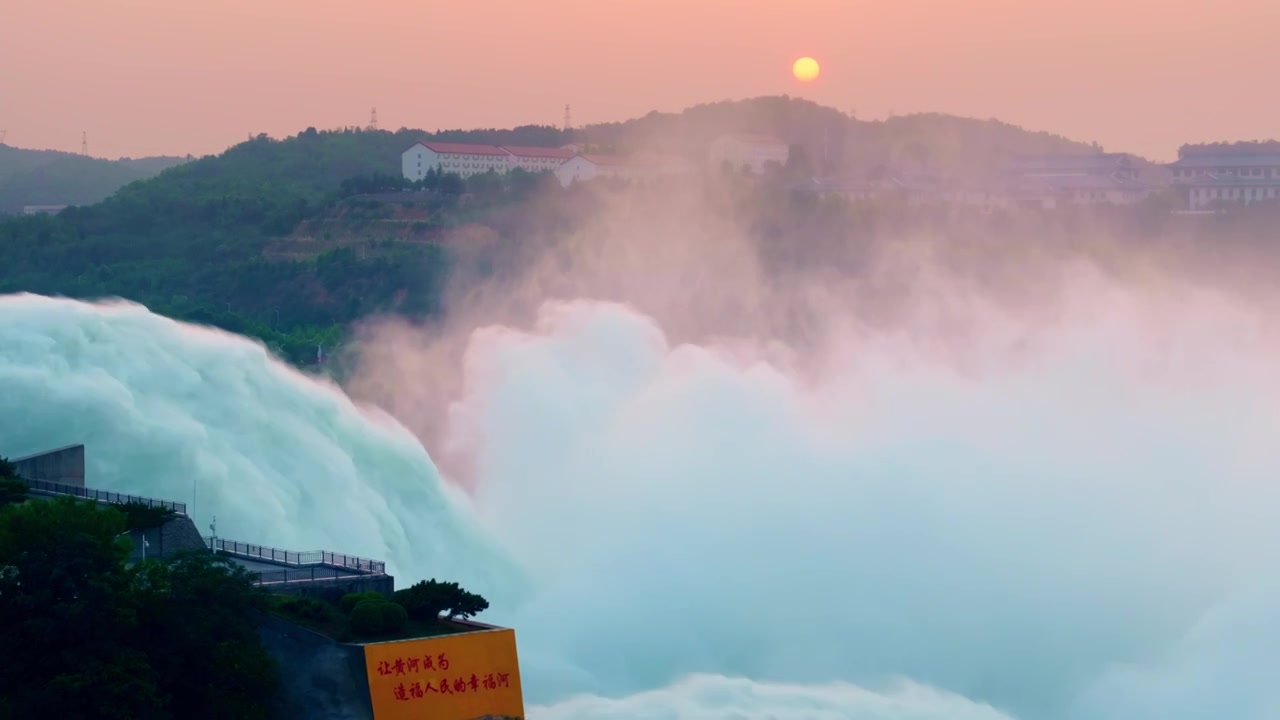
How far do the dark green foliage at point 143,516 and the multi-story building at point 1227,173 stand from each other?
108 metres

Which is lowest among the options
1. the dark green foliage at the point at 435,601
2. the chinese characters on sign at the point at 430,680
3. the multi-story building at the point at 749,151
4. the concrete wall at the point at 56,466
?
the chinese characters on sign at the point at 430,680

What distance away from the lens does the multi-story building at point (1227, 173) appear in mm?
135125

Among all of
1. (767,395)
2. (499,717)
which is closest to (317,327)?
(767,395)

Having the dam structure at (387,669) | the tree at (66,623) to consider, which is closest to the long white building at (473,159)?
the dam structure at (387,669)

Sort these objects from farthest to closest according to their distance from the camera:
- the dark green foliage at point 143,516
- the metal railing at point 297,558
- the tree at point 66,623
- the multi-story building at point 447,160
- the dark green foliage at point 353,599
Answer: the multi-story building at point 447,160 → the metal railing at point 297,558 → the dark green foliage at point 143,516 → the dark green foliage at point 353,599 → the tree at point 66,623

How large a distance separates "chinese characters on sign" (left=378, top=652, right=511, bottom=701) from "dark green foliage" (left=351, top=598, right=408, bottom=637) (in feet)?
2.48

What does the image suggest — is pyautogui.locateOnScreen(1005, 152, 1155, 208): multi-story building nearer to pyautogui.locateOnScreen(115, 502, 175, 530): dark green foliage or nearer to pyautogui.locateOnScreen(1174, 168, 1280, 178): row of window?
pyautogui.locateOnScreen(1174, 168, 1280, 178): row of window

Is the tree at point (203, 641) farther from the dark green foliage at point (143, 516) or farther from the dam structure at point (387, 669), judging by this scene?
the dark green foliage at point (143, 516)

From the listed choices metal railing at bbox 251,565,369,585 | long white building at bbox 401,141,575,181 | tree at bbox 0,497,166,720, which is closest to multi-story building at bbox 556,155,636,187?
long white building at bbox 401,141,575,181

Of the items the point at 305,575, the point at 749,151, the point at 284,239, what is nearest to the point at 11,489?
the point at 305,575

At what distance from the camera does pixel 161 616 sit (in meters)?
25.4

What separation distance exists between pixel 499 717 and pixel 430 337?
64734 millimetres

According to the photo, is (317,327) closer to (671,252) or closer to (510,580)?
(671,252)

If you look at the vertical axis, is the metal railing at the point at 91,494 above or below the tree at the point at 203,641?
above
